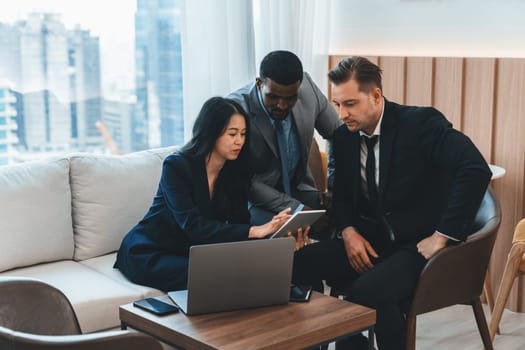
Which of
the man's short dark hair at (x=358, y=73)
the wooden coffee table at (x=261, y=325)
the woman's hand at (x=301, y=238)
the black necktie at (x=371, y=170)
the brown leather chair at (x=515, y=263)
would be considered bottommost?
the brown leather chair at (x=515, y=263)

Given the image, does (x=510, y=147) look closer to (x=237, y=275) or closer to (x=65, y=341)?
(x=237, y=275)

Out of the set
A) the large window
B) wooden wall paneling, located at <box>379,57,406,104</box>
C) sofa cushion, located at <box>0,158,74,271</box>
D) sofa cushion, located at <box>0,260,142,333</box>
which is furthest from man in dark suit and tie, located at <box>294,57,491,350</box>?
wooden wall paneling, located at <box>379,57,406,104</box>

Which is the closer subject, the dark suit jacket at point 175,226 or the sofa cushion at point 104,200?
the dark suit jacket at point 175,226

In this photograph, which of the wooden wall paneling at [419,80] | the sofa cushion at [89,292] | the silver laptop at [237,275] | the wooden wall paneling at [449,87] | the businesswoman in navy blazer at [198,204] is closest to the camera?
the silver laptop at [237,275]

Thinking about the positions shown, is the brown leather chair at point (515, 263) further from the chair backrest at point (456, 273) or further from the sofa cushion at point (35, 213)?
the sofa cushion at point (35, 213)

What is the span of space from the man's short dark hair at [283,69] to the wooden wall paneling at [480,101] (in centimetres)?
129

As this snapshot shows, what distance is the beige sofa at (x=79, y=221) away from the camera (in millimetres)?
2865

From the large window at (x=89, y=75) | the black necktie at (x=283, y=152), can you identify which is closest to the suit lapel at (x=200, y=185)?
the black necktie at (x=283, y=152)

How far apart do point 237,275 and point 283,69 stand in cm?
100

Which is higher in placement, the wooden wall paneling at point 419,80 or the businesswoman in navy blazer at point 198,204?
the wooden wall paneling at point 419,80

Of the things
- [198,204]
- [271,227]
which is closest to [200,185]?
[198,204]

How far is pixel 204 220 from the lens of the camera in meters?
2.86

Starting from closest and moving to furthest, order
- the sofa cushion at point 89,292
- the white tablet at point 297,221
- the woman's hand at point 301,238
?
the white tablet at point 297,221 < the sofa cushion at point 89,292 < the woman's hand at point 301,238

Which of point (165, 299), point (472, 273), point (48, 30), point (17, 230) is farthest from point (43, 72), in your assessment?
point (472, 273)
